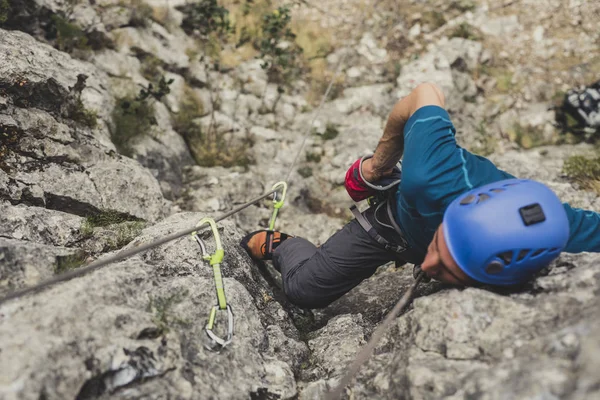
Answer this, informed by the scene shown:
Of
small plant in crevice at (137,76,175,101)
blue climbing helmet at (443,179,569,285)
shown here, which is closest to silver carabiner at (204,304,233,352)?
blue climbing helmet at (443,179,569,285)

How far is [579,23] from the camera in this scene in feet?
26.3

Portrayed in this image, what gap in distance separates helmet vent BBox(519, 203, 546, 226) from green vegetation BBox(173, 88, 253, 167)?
4487mm

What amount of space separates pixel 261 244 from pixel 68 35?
13.0 ft

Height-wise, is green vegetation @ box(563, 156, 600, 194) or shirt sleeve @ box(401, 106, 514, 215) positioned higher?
shirt sleeve @ box(401, 106, 514, 215)

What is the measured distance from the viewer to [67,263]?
9.00ft

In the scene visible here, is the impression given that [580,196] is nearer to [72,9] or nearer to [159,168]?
[159,168]

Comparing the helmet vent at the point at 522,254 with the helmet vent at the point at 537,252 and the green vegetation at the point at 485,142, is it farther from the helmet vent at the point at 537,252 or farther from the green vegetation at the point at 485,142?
the green vegetation at the point at 485,142

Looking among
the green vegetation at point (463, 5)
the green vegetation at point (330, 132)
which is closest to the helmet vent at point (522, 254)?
the green vegetation at point (330, 132)

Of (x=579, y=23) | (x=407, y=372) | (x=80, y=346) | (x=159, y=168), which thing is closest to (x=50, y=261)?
(x=80, y=346)

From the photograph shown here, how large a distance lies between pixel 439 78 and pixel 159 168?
4925mm

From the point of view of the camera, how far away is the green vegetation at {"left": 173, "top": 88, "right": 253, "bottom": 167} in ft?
20.3

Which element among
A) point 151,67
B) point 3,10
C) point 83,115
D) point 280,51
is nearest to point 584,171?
point 280,51

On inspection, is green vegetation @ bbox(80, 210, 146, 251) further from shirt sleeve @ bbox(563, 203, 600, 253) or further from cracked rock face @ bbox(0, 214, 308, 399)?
shirt sleeve @ bbox(563, 203, 600, 253)

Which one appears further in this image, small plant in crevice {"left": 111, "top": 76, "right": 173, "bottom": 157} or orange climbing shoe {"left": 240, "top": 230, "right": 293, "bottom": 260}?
small plant in crevice {"left": 111, "top": 76, "right": 173, "bottom": 157}
